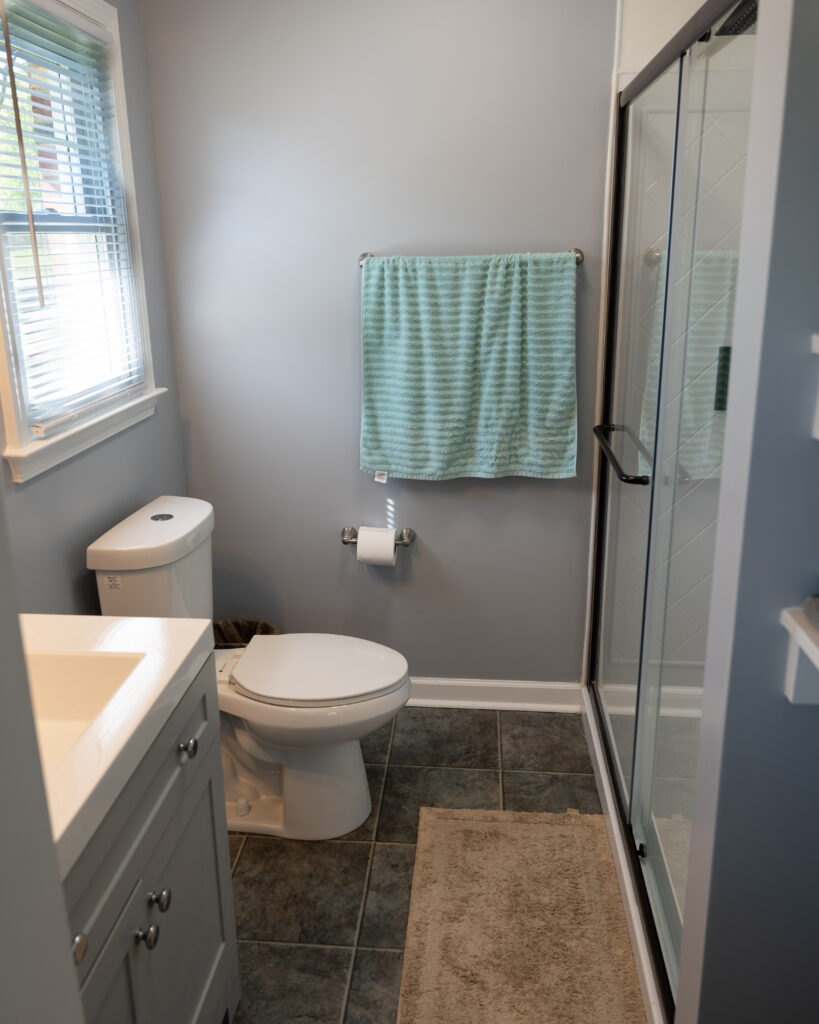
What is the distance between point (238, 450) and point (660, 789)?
5.14 feet

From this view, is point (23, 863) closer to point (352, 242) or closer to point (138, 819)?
point (138, 819)

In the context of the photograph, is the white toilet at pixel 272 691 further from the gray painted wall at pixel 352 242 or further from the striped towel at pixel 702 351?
the striped towel at pixel 702 351

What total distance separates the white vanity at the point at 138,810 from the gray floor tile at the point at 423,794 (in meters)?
0.68

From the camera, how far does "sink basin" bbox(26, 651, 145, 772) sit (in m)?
1.47

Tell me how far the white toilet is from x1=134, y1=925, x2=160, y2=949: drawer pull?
2.87ft

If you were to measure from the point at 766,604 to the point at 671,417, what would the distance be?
2.35 feet

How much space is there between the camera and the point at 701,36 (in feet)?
5.37

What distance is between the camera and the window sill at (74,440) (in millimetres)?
1853

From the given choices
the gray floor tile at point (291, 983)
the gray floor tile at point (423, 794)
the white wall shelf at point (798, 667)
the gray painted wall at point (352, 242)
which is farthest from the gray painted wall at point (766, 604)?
the gray painted wall at point (352, 242)

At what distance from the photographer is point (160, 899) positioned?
136 centimetres

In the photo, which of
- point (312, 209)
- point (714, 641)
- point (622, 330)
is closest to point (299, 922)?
point (714, 641)

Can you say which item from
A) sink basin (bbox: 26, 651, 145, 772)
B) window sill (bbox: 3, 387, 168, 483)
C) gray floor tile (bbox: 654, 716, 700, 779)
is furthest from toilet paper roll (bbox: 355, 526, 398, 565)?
sink basin (bbox: 26, 651, 145, 772)

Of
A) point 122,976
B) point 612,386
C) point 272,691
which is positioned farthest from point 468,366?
point 122,976

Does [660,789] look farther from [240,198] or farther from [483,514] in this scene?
[240,198]
